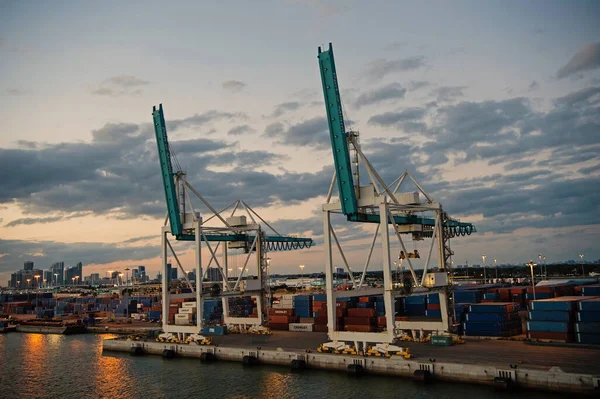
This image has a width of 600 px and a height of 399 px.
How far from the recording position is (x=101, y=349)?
189 feet

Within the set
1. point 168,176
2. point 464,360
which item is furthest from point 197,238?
point 464,360

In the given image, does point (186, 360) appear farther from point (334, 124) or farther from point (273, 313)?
point (334, 124)

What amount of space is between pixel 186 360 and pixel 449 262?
26.2m

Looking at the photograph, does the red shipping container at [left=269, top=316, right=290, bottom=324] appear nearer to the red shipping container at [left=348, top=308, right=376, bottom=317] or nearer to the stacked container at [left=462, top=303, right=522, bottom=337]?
the red shipping container at [left=348, top=308, right=376, bottom=317]

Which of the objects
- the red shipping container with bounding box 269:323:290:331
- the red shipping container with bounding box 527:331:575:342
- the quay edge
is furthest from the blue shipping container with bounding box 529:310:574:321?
the red shipping container with bounding box 269:323:290:331

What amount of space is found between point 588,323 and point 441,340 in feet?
35.1

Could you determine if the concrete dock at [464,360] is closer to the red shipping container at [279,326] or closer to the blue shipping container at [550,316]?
the blue shipping container at [550,316]

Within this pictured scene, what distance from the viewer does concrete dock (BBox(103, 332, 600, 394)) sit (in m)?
28.9

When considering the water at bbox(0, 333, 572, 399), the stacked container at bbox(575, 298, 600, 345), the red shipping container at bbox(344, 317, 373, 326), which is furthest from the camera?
the red shipping container at bbox(344, 317, 373, 326)

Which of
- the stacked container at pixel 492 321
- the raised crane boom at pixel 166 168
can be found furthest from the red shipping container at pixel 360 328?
the raised crane boom at pixel 166 168

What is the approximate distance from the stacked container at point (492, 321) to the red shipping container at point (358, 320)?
8.39m

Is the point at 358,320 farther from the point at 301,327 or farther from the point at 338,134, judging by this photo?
the point at 338,134

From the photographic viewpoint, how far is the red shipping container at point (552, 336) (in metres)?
38.8

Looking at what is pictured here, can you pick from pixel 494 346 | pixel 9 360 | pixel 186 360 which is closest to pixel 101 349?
pixel 9 360
